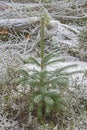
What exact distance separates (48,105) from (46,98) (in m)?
0.07

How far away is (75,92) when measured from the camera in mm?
3889

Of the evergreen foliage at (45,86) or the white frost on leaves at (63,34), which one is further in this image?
the white frost on leaves at (63,34)

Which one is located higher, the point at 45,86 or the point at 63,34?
the point at 45,86

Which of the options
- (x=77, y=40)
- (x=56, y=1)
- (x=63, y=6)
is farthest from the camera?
(x=56, y=1)

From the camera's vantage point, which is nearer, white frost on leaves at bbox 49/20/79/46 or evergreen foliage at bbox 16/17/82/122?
evergreen foliage at bbox 16/17/82/122

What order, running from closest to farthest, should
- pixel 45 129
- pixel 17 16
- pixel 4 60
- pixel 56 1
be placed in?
pixel 45 129
pixel 4 60
pixel 17 16
pixel 56 1

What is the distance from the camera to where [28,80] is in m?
3.58

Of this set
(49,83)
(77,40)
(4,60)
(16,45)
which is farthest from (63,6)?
(49,83)

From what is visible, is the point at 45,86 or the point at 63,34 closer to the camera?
the point at 45,86

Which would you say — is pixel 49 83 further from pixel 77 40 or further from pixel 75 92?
pixel 77 40

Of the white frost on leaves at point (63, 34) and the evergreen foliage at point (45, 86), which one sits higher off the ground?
the evergreen foliage at point (45, 86)

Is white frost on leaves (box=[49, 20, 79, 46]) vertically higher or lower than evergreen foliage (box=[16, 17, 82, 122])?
lower

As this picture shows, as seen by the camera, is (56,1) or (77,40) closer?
(77,40)

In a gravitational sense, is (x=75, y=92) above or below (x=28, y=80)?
below
